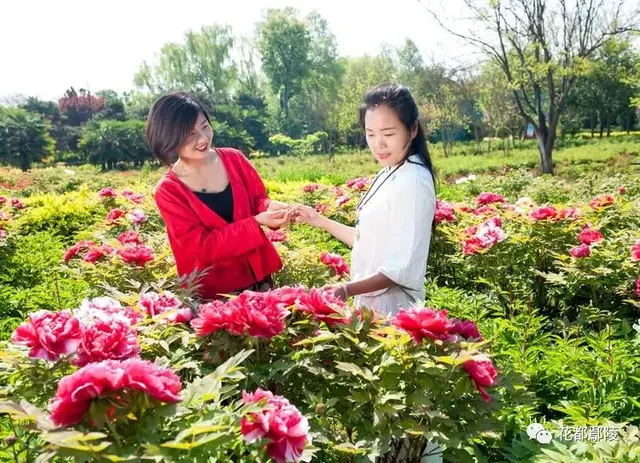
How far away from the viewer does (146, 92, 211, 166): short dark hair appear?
2260 millimetres

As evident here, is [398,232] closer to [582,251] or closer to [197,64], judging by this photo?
[582,251]

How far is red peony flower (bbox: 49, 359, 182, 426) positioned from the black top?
1432mm

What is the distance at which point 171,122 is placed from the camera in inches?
89.0

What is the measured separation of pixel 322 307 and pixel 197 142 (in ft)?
3.48

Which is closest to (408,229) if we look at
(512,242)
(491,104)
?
(512,242)

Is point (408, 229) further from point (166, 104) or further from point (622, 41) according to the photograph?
point (622, 41)

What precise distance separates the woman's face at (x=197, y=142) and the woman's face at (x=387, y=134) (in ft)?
2.32

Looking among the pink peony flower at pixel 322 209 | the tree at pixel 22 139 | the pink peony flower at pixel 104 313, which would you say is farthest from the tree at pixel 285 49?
the pink peony flower at pixel 104 313

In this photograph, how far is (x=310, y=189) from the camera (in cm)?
696

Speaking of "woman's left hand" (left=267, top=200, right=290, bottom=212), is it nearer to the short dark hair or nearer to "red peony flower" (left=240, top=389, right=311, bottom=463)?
the short dark hair

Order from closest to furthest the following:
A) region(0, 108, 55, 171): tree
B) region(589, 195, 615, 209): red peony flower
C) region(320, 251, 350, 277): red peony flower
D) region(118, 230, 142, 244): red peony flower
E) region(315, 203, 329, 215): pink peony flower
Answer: region(320, 251, 350, 277): red peony flower, region(118, 230, 142, 244): red peony flower, region(589, 195, 615, 209): red peony flower, region(315, 203, 329, 215): pink peony flower, region(0, 108, 55, 171): tree

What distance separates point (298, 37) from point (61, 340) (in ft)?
143

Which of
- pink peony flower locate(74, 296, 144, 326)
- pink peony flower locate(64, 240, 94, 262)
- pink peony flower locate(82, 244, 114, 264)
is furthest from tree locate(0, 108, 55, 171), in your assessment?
pink peony flower locate(74, 296, 144, 326)

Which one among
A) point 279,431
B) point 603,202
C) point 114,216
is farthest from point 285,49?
point 279,431
